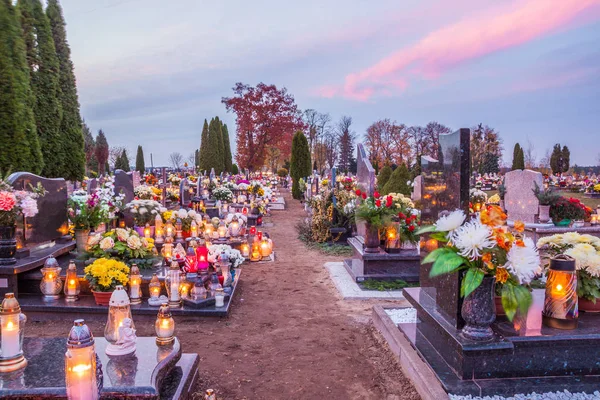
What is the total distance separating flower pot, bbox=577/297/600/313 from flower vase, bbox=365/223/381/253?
4.53 metres

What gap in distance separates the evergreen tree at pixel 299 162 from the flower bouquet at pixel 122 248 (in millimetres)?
24191

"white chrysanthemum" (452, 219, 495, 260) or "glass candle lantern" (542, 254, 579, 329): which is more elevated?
"white chrysanthemum" (452, 219, 495, 260)

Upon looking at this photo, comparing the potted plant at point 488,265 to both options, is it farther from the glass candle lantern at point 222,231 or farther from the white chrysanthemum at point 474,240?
the glass candle lantern at point 222,231

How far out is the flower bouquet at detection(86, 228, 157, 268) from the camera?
739 cm

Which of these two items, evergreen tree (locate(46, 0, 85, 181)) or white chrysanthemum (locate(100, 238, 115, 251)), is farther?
evergreen tree (locate(46, 0, 85, 181))

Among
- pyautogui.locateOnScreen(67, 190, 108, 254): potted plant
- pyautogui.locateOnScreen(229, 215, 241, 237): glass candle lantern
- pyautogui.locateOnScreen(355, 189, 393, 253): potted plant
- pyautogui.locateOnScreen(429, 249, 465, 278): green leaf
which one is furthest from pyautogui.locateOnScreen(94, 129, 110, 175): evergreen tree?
pyautogui.locateOnScreen(429, 249, 465, 278): green leaf

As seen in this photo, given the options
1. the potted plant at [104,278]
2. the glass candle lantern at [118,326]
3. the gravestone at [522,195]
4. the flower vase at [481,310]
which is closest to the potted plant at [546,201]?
the gravestone at [522,195]

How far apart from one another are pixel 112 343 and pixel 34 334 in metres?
2.75

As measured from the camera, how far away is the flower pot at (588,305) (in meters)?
4.50

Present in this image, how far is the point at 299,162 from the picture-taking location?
105 feet

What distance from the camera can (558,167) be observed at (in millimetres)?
54125

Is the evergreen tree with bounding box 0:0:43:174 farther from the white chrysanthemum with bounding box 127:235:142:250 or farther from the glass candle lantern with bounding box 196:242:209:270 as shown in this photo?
the glass candle lantern with bounding box 196:242:209:270

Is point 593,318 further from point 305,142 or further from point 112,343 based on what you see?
point 305,142

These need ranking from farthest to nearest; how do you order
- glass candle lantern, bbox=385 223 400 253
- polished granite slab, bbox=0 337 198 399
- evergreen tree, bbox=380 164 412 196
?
evergreen tree, bbox=380 164 412 196
glass candle lantern, bbox=385 223 400 253
polished granite slab, bbox=0 337 198 399
